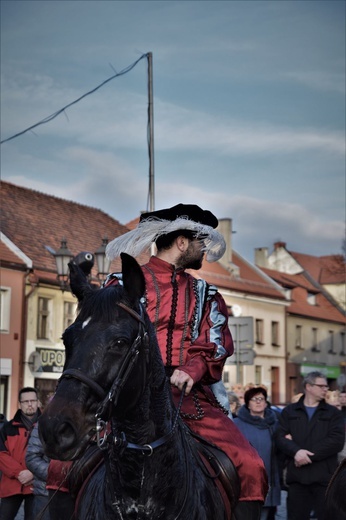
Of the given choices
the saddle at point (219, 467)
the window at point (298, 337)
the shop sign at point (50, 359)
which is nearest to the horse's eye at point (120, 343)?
the saddle at point (219, 467)

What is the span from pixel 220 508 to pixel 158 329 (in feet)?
3.69

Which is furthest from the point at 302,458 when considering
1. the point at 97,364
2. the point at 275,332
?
the point at 275,332

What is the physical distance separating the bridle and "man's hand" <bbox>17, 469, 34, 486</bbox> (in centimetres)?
640

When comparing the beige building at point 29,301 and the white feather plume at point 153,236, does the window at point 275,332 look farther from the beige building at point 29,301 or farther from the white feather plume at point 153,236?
the white feather plume at point 153,236

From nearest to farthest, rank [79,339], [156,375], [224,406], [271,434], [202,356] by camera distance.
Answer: [79,339]
[156,375]
[202,356]
[224,406]
[271,434]

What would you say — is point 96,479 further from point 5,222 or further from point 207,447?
point 5,222

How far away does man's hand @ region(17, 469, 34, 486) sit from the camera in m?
10.9

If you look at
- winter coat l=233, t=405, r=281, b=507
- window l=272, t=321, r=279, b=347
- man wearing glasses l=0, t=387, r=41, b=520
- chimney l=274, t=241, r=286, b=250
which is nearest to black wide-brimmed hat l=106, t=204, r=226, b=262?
man wearing glasses l=0, t=387, r=41, b=520

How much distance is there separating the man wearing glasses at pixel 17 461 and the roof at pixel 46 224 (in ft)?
91.0

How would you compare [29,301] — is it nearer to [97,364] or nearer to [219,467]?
[219,467]

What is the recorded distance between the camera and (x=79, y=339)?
4.25m

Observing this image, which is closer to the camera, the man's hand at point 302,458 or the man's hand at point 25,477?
the man's hand at point 302,458

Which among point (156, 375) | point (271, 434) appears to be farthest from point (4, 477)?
point (156, 375)

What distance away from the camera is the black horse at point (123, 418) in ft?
13.2
